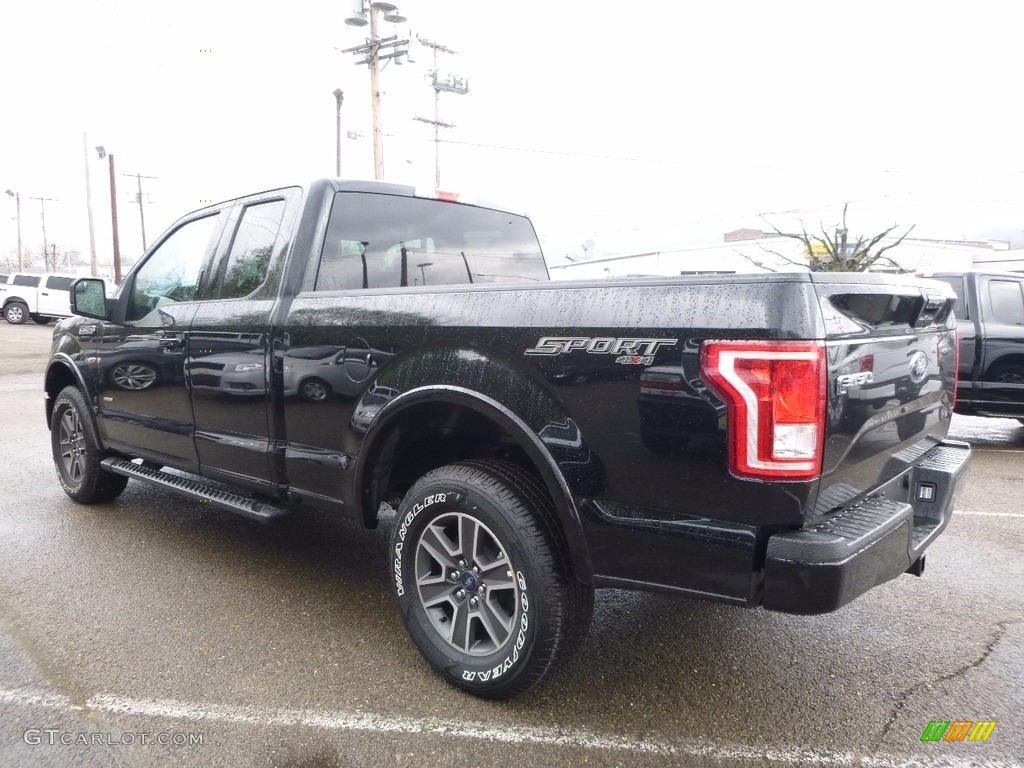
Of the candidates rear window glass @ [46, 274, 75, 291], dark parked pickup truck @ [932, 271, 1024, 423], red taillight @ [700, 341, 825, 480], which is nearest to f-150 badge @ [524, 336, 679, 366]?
red taillight @ [700, 341, 825, 480]

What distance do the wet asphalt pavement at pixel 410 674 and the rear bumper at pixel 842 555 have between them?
0.67 m

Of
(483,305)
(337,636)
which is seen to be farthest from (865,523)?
(337,636)

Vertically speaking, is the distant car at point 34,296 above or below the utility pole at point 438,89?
below

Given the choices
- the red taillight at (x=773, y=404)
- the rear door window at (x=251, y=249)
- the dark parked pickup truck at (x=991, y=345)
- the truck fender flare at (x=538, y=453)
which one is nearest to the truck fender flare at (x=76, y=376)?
the rear door window at (x=251, y=249)

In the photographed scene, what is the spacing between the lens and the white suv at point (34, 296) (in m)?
28.3

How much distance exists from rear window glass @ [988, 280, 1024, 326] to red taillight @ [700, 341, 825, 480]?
655 centimetres

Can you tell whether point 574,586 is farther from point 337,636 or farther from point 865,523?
point 337,636

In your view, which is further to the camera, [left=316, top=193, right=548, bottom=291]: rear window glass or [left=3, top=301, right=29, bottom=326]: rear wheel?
[left=3, top=301, right=29, bottom=326]: rear wheel

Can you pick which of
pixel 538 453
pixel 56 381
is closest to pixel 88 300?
pixel 56 381

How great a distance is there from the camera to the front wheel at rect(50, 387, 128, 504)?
5.12 m

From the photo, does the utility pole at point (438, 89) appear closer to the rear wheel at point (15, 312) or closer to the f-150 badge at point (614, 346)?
the rear wheel at point (15, 312)

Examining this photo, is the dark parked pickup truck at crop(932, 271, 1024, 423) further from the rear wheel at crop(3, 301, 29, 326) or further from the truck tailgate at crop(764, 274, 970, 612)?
the rear wheel at crop(3, 301, 29, 326)

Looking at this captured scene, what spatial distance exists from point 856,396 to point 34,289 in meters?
32.4

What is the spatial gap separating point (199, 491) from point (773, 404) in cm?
314
